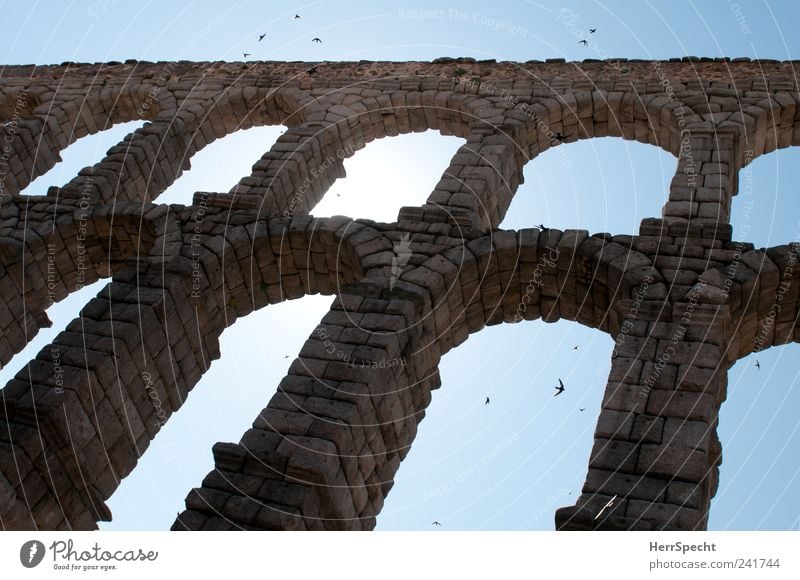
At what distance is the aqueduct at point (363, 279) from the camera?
37.4 ft

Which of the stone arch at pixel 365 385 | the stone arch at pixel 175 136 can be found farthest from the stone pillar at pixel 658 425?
the stone arch at pixel 175 136

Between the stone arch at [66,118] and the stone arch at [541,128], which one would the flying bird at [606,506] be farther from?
the stone arch at [66,118]

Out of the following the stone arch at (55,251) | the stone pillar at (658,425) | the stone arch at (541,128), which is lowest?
the stone pillar at (658,425)

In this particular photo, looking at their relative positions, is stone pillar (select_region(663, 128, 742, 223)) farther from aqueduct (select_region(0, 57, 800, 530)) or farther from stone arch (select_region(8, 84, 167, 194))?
stone arch (select_region(8, 84, 167, 194))

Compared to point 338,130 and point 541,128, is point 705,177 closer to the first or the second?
point 541,128

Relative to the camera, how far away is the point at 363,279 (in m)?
13.9

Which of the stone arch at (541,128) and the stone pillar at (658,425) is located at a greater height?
the stone arch at (541,128)

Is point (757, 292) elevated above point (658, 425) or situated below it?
above

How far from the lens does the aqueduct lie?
1140 centimetres

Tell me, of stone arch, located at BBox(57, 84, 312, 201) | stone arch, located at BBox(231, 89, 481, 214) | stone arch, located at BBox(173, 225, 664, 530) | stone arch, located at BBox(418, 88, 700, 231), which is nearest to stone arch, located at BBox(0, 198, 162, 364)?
stone arch, located at BBox(57, 84, 312, 201)

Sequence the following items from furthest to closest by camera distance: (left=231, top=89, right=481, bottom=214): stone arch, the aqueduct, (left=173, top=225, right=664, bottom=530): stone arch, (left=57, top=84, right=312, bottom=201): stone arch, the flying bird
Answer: (left=57, top=84, right=312, bottom=201): stone arch
(left=231, top=89, right=481, bottom=214): stone arch
the aqueduct
(left=173, top=225, right=664, bottom=530): stone arch
the flying bird

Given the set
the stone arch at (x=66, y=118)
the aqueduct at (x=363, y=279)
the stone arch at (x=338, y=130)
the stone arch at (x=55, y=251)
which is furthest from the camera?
the stone arch at (x=66, y=118)

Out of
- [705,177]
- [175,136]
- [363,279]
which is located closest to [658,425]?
[363,279]

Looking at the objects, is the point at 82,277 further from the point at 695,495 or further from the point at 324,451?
the point at 695,495
